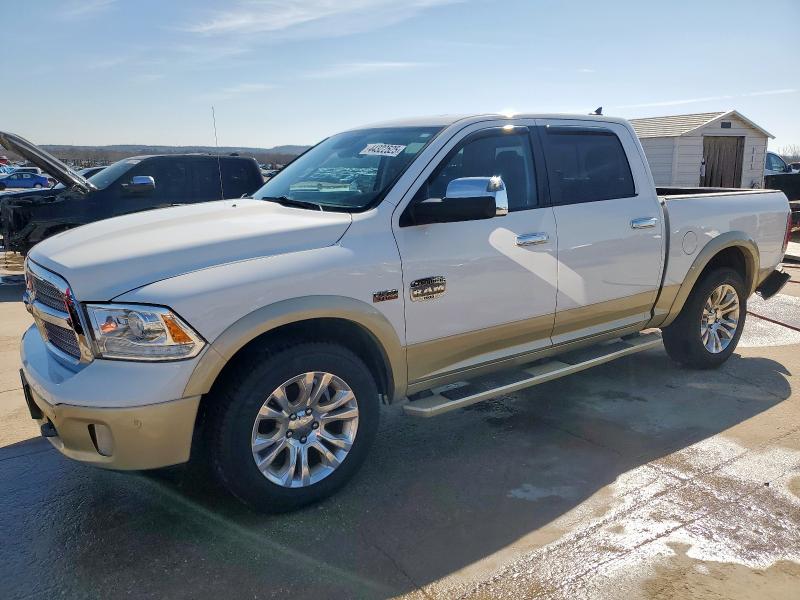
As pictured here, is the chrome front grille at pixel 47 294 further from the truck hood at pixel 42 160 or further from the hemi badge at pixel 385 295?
the truck hood at pixel 42 160

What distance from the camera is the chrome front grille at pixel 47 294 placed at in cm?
296

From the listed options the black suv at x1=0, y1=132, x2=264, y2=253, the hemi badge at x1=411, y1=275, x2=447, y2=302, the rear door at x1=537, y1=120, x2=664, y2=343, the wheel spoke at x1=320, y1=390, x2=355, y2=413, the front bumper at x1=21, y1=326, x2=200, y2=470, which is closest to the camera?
the front bumper at x1=21, y1=326, x2=200, y2=470

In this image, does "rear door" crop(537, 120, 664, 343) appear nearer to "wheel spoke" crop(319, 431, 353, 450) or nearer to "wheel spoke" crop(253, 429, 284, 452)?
"wheel spoke" crop(319, 431, 353, 450)

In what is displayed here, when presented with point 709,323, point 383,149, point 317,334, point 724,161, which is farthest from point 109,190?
point 724,161

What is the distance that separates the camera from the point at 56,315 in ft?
9.84

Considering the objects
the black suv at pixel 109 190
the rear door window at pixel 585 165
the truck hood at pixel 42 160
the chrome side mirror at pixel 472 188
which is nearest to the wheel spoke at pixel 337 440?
the chrome side mirror at pixel 472 188

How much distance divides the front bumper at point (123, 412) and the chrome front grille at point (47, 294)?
32cm

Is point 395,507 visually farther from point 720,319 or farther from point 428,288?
point 720,319

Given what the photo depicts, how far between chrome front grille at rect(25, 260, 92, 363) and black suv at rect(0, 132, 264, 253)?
4859 mm

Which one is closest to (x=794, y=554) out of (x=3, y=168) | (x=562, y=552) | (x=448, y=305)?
(x=562, y=552)

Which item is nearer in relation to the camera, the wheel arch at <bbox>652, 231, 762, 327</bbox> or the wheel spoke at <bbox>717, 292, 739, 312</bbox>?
the wheel arch at <bbox>652, 231, 762, 327</bbox>

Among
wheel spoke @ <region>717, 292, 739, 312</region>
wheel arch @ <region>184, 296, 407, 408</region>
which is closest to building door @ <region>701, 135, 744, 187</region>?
wheel spoke @ <region>717, 292, 739, 312</region>

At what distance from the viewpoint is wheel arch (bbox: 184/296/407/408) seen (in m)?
2.84

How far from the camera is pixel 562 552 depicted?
2939 millimetres
